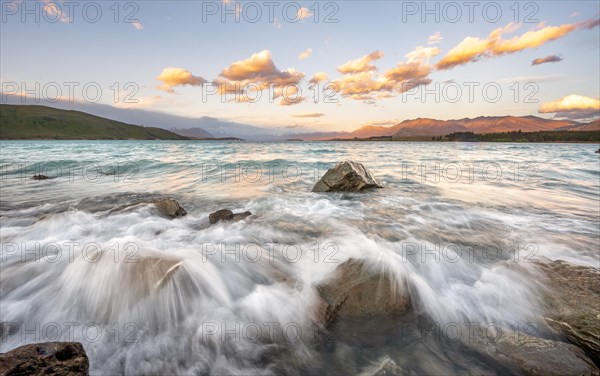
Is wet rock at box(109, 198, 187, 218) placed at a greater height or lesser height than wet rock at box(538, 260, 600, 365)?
greater

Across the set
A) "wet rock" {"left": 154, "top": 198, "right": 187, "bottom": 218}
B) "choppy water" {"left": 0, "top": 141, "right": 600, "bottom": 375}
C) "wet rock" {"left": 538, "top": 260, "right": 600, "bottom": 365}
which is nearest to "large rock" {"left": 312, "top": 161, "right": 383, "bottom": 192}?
"choppy water" {"left": 0, "top": 141, "right": 600, "bottom": 375}

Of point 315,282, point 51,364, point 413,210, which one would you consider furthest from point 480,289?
point 51,364

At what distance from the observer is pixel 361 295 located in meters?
3.90

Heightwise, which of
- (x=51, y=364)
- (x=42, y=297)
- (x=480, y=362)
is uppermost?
(x=51, y=364)

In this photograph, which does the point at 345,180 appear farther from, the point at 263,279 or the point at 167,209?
the point at 263,279

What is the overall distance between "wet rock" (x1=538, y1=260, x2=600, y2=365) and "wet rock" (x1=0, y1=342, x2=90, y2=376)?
4998 millimetres

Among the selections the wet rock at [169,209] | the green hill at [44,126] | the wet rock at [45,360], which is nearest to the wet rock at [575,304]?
the wet rock at [45,360]

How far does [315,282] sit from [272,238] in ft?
7.44

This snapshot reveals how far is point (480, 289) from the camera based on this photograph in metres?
4.50

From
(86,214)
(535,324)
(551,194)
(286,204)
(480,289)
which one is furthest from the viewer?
(551,194)

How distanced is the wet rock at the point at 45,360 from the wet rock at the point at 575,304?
16.4 ft

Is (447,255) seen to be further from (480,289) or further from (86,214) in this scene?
(86,214)

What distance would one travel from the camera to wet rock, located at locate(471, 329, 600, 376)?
2727mm

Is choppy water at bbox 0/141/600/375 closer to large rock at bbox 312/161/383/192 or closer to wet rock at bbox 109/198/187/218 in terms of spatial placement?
wet rock at bbox 109/198/187/218
